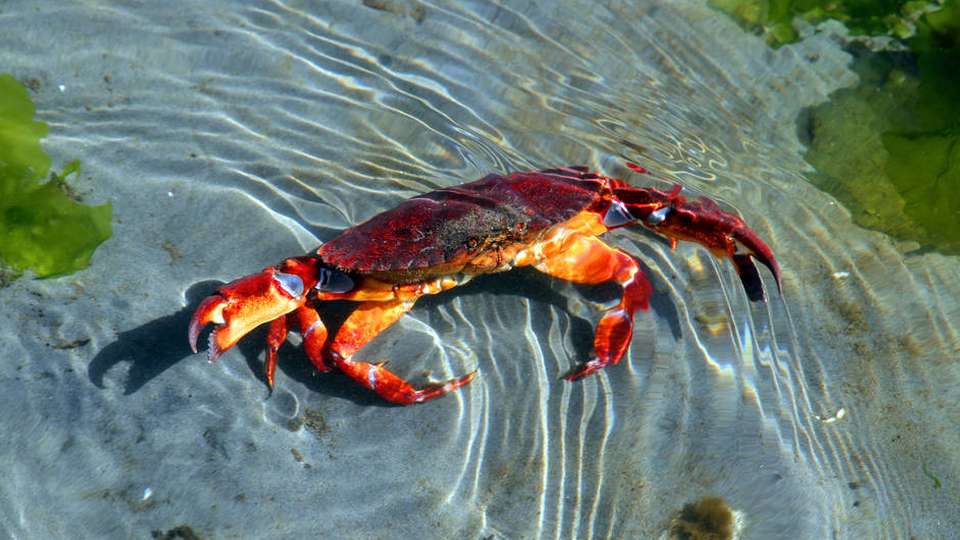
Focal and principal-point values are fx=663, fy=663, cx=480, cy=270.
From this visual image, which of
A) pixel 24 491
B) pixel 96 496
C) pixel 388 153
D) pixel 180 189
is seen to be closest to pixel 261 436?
pixel 96 496

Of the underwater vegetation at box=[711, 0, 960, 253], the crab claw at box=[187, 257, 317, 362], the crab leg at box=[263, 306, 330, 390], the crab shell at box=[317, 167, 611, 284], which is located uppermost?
the underwater vegetation at box=[711, 0, 960, 253]

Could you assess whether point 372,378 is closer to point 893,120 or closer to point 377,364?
point 377,364

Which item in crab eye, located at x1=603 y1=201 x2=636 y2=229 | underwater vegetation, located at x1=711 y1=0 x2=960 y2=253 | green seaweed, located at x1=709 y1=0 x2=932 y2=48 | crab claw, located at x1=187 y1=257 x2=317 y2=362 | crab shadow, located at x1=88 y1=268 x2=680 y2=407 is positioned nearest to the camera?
crab claw, located at x1=187 y1=257 x2=317 y2=362

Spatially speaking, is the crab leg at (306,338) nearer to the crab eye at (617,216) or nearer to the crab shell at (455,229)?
the crab shell at (455,229)

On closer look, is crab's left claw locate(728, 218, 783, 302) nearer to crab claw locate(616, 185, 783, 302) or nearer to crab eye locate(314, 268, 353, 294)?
crab claw locate(616, 185, 783, 302)

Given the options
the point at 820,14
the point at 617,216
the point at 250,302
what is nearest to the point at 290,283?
the point at 250,302

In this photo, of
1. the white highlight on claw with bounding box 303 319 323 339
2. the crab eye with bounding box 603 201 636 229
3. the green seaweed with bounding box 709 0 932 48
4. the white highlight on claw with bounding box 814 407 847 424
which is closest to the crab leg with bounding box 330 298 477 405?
the white highlight on claw with bounding box 303 319 323 339

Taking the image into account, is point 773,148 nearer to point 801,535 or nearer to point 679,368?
point 679,368
